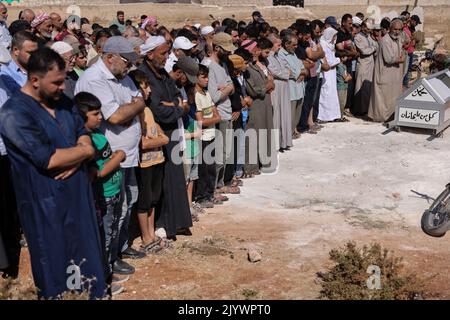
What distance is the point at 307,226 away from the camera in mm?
6312

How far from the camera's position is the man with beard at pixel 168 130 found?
526cm

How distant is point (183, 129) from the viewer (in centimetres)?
579

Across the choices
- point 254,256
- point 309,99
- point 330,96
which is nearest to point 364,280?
point 254,256

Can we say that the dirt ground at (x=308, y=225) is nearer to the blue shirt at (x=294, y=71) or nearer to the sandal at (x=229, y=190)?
the sandal at (x=229, y=190)

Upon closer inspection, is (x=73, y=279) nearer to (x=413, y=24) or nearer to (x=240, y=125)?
(x=240, y=125)

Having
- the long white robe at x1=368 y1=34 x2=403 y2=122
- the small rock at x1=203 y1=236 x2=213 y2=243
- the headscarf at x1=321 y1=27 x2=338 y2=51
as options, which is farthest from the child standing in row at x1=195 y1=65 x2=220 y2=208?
the long white robe at x1=368 y1=34 x2=403 y2=122

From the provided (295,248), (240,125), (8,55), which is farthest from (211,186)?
(8,55)

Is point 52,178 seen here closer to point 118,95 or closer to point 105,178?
point 105,178

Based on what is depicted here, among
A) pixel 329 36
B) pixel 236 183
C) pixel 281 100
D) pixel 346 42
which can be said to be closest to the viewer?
pixel 236 183

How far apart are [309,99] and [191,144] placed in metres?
4.64

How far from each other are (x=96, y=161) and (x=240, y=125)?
3571 mm

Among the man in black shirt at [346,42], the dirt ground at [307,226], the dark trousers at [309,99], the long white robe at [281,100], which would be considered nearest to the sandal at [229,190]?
the dirt ground at [307,226]

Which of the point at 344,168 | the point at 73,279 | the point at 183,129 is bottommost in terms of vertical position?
the point at 344,168

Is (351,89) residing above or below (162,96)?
below
